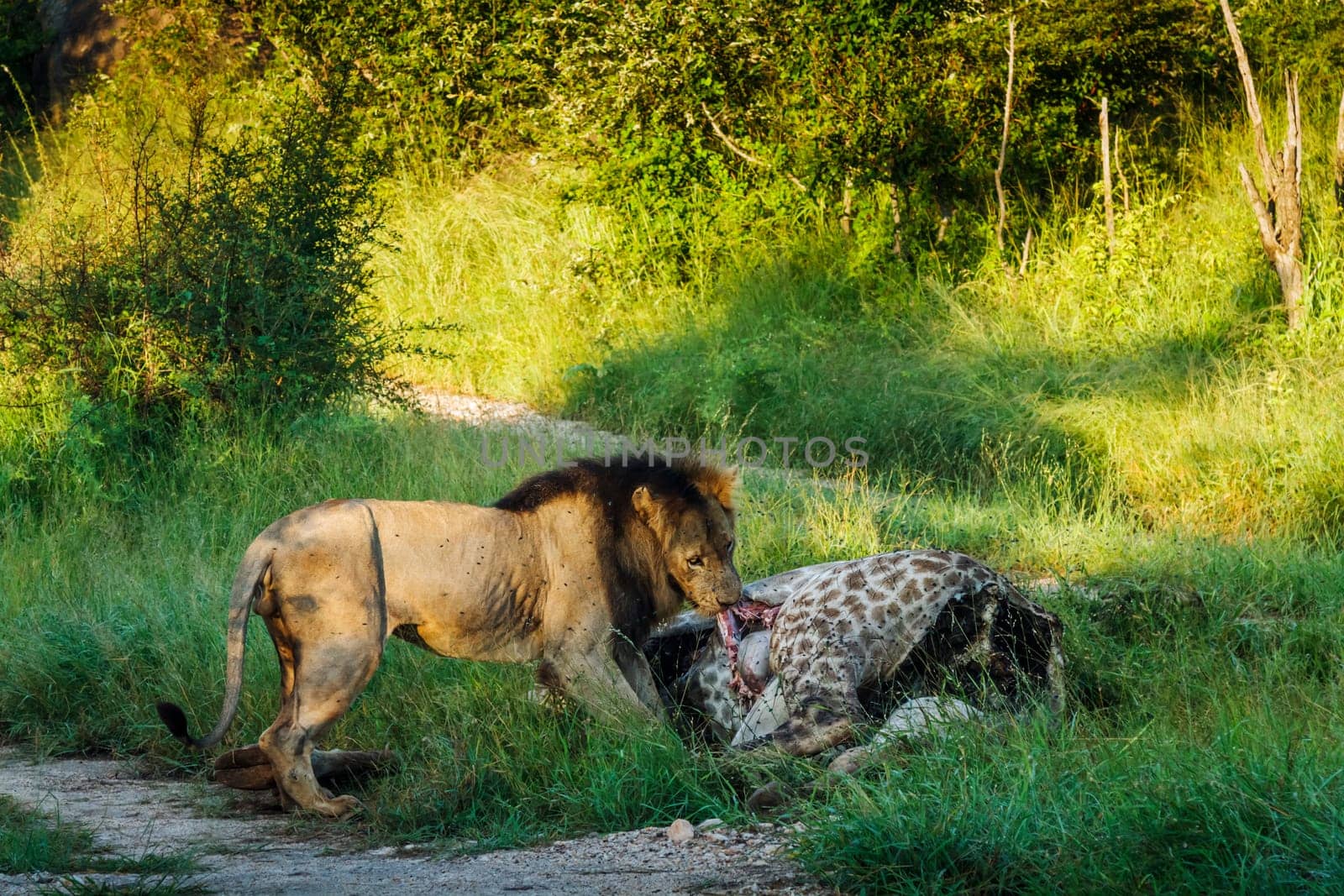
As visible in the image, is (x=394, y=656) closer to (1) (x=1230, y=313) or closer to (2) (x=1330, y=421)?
(2) (x=1330, y=421)

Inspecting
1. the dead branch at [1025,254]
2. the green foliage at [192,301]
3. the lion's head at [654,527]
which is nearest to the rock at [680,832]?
the lion's head at [654,527]

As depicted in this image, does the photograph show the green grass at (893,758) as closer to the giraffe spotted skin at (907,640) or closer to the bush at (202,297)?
the giraffe spotted skin at (907,640)

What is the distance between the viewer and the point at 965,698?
14.6ft

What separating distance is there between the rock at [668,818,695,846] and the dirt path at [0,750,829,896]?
0.02 m

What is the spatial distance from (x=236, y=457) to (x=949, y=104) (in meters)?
6.43

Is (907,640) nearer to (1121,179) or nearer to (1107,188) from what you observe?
(1107,188)

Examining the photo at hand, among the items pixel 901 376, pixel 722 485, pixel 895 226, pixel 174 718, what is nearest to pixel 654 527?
pixel 722 485

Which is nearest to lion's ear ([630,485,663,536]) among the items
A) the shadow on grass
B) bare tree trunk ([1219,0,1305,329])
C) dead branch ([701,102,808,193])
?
the shadow on grass

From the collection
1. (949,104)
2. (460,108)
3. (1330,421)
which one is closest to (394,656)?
(1330,421)

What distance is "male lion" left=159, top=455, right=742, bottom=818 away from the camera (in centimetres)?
438

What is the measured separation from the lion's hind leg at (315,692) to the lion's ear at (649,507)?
95cm

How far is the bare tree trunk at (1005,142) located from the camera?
11086 millimetres

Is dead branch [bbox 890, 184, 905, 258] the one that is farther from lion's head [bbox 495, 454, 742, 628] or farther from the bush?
lion's head [bbox 495, 454, 742, 628]

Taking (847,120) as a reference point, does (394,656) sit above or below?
below
